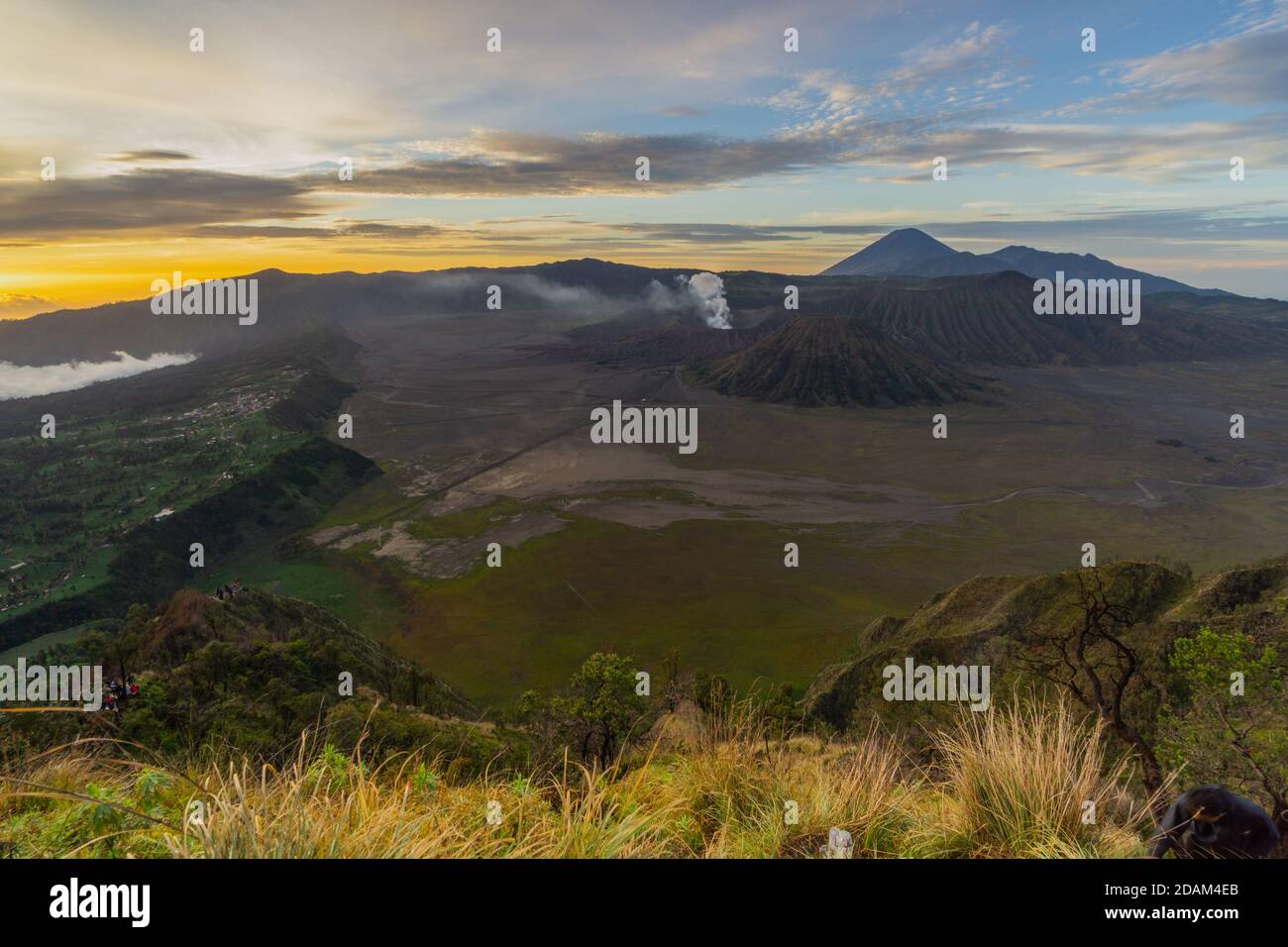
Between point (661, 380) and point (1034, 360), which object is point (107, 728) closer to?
point (661, 380)
